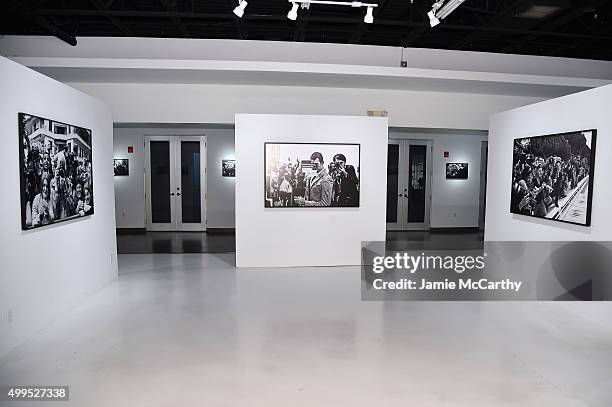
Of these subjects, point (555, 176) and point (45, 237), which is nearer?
point (45, 237)

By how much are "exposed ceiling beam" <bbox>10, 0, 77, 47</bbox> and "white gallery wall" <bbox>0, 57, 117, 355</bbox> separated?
1.53 metres

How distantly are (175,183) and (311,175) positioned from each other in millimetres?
5341

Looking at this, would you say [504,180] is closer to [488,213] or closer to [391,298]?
[488,213]

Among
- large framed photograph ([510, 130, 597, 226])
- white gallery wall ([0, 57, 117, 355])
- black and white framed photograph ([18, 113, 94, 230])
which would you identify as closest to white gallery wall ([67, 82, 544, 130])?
white gallery wall ([0, 57, 117, 355])

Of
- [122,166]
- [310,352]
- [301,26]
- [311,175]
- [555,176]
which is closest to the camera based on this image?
[310,352]

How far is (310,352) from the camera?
416 centimetres

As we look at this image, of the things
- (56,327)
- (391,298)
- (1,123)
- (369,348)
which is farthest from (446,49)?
(56,327)

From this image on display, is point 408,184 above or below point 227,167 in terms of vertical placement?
below

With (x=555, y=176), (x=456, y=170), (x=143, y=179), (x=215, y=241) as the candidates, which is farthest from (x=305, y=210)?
(x=456, y=170)

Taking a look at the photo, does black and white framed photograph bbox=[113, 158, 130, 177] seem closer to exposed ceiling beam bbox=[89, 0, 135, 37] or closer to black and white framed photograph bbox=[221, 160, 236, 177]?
black and white framed photograph bbox=[221, 160, 236, 177]

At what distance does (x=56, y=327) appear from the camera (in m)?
4.67

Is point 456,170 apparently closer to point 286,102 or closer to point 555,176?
point 286,102

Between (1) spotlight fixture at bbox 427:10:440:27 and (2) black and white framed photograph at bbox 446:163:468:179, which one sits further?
(2) black and white framed photograph at bbox 446:163:468:179

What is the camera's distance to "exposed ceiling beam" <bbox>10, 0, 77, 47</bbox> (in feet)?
19.4
